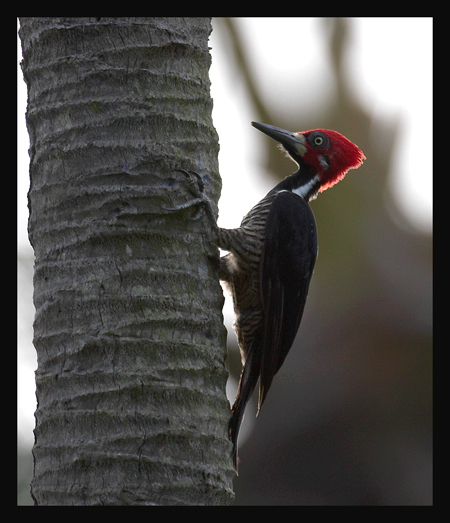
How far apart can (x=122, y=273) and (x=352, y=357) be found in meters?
7.77

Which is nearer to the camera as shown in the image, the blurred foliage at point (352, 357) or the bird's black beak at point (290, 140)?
the bird's black beak at point (290, 140)

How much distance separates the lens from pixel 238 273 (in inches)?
162

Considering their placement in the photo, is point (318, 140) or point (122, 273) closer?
point (122, 273)

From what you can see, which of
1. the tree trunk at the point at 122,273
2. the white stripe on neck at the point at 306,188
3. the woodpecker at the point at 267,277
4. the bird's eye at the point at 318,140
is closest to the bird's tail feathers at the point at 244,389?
the woodpecker at the point at 267,277

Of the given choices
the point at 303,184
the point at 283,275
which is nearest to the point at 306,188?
the point at 303,184

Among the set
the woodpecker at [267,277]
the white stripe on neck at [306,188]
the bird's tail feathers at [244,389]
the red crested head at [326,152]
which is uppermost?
the red crested head at [326,152]

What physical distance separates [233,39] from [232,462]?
930cm

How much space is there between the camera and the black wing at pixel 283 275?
398cm

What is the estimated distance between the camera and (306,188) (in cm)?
502

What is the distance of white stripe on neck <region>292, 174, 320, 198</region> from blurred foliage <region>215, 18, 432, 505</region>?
4.90 metres

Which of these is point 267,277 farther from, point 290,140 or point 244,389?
point 290,140

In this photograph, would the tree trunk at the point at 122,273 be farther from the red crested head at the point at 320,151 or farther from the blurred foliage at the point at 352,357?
the blurred foliage at the point at 352,357

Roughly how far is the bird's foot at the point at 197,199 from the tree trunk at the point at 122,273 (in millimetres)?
34

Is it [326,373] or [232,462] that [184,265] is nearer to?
[232,462]
